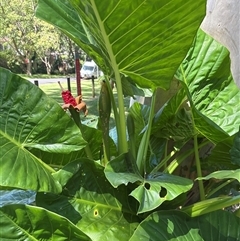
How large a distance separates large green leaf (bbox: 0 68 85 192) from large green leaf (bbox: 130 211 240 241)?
0.16 m

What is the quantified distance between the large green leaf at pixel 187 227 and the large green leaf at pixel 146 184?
0.15 ft

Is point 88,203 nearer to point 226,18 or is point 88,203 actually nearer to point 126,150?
point 126,150

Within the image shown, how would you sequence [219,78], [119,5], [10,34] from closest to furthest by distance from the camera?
[119,5], [219,78], [10,34]

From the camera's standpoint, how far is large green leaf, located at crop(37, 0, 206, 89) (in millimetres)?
533

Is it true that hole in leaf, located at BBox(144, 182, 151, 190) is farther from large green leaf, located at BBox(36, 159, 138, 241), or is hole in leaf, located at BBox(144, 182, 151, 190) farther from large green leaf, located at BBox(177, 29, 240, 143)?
large green leaf, located at BBox(177, 29, 240, 143)

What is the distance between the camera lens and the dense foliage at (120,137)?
0.56 m

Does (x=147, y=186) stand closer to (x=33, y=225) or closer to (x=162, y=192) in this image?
(x=162, y=192)

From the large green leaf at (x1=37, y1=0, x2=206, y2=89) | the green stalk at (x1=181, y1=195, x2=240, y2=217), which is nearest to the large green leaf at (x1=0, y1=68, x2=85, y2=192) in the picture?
the large green leaf at (x1=37, y1=0, x2=206, y2=89)

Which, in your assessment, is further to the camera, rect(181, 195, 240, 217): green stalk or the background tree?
the background tree

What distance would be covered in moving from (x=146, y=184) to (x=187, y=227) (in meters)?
0.11

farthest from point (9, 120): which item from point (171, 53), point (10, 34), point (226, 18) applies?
point (10, 34)

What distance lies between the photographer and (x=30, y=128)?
0.65 m

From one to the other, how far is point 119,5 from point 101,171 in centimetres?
29

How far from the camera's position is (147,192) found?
57 cm
